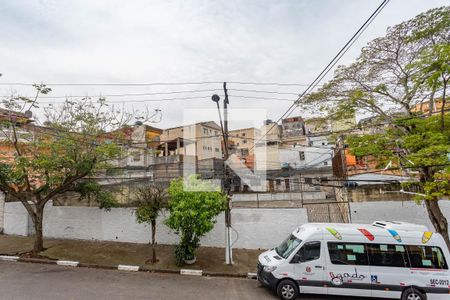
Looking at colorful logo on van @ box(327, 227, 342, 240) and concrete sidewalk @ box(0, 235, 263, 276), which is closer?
colorful logo on van @ box(327, 227, 342, 240)

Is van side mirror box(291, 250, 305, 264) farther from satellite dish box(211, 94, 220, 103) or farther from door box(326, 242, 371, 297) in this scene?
satellite dish box(211, 94, 220, 103)

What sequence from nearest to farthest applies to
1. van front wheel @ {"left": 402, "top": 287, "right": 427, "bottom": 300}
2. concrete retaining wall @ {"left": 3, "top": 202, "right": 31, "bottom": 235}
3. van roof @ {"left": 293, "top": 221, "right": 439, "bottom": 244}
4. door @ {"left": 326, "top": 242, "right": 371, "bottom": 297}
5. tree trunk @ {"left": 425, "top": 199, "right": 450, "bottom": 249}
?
1. van front wheel @ {"left": 402, "top": 287, "right": 427, "bottom": 300}
2. door @ {"left": 326, "top": 242, "right": 371, "bottom": 297}
3. van roof @ {"left": 293, "top": 221, "right": 439, "bottom": 244}
4. tree trunk @ {"left": 425, "top": 199, "right": 450, "bottom": 249}
5. concrete retaining wall @ {"left": 3, "top": 202, "right": 31, "bottom": 235}

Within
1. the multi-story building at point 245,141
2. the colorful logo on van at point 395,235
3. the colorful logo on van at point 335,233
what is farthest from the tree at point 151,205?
the multi-story building at point 245,141

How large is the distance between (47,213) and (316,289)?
16.1 meters

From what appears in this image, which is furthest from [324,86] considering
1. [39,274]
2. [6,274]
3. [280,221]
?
[6,274]

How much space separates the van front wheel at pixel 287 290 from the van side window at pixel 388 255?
2657 millimetres

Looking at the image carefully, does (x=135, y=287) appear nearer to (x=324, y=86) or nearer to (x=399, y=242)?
(x=399, y=242)

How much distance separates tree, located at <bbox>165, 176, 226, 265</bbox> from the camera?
10039mm

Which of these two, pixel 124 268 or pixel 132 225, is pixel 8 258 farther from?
pixel 124 268

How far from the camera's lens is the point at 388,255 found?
7863 mm

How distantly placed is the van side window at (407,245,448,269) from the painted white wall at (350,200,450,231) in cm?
448

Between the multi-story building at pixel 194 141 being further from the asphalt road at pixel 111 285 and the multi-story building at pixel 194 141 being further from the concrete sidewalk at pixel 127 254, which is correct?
the asphalt road at pixel 111 285

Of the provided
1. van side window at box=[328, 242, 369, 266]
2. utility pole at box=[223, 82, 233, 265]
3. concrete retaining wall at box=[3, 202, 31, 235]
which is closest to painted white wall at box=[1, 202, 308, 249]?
concrete retaining wall at box=[3, 202, 31, 235]

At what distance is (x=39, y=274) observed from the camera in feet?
31.6
